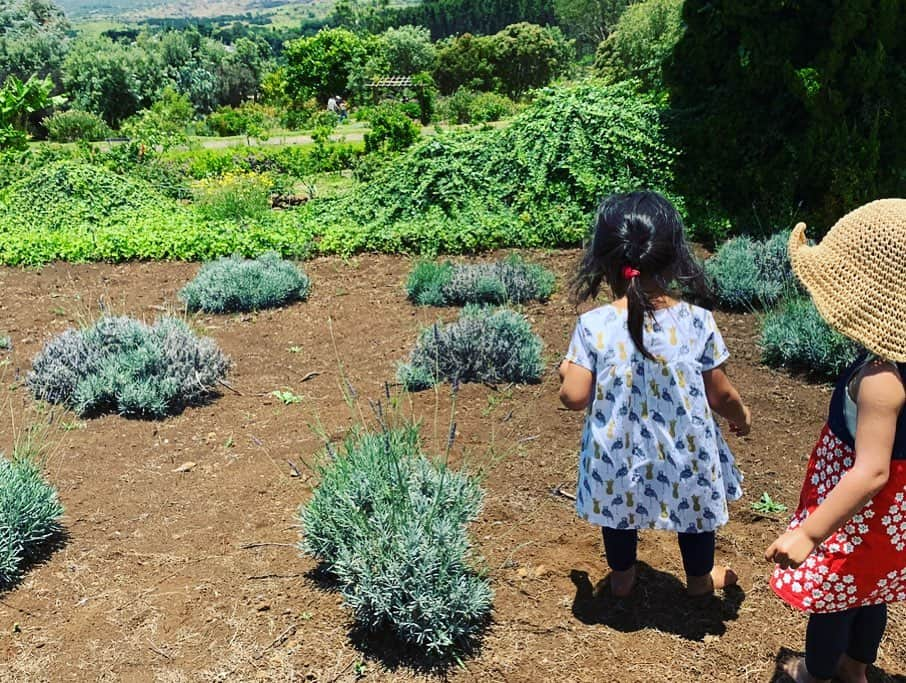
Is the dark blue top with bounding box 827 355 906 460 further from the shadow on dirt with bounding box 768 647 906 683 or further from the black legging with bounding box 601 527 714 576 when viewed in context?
the shadow on dirt with bounding box 768 647 906 683

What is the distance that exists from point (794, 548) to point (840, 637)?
519 mm

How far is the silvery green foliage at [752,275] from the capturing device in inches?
231

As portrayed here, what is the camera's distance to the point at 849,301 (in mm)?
2006

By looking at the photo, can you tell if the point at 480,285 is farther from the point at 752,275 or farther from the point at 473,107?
the point at 473,107

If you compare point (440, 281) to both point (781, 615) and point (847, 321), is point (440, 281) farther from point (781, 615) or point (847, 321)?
point (847, 321)

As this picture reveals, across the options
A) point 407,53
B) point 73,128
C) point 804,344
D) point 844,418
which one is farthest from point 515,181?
point 407,53

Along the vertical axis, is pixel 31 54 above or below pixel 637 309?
below

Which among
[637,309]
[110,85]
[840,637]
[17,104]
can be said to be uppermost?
[637,309]

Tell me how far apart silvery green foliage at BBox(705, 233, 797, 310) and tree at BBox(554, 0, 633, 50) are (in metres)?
58.1

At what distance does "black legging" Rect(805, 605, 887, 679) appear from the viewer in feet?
7.57

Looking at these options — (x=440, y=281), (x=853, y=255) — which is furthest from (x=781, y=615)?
(x=440, y=281)

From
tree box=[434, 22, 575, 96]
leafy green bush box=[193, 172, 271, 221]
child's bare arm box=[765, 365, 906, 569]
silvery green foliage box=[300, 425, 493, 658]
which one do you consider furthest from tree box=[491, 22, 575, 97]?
child's bare arm box=[765, 365, 906, 569]

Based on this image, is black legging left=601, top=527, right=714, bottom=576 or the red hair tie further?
black legging left=601, top=527, right=714, bottom=576

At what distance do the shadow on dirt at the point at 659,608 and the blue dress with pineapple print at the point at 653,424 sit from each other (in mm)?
439
